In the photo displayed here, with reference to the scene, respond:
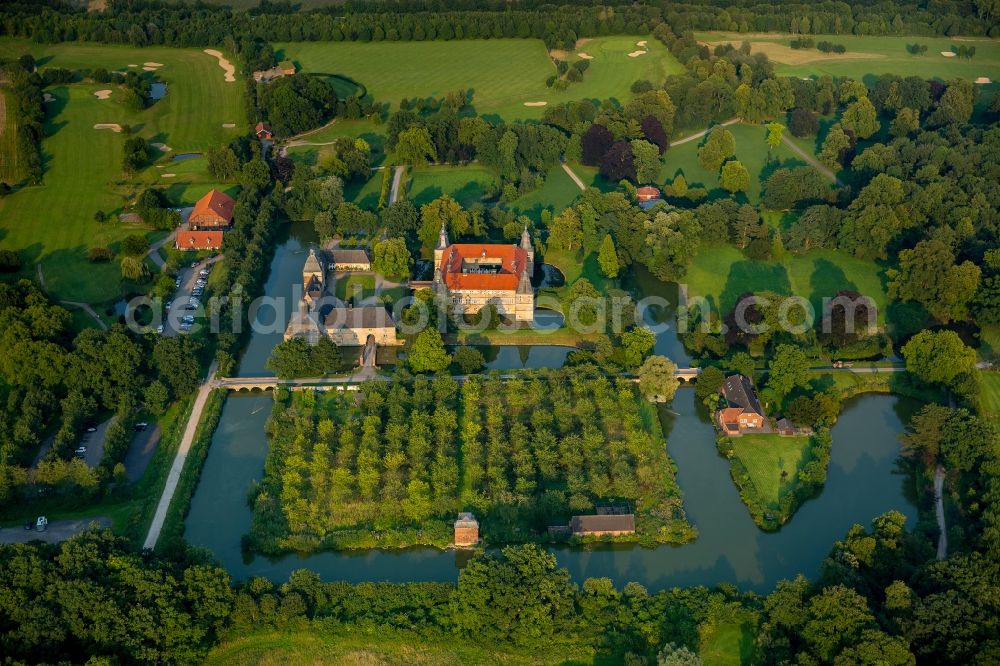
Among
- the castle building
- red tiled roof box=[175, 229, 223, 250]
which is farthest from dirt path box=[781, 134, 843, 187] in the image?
red tiled roof box=[175, 229, 223, 250]

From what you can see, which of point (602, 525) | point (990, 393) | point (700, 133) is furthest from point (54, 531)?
point (700, 133)

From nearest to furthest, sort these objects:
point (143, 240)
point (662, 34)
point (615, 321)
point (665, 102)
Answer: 1. point (615, 321)
2. point (143, 240)
3. point (665, 102)
4. point (662, 34)

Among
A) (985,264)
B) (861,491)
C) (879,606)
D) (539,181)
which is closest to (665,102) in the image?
(539,181)

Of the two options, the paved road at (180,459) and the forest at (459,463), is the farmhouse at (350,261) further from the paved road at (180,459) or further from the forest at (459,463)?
the forest at (459,463)

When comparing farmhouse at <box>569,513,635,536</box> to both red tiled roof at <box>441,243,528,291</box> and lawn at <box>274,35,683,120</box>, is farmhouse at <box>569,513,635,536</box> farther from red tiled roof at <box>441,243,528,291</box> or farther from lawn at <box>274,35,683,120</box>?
lawn at <box>274,35,683,120</box>

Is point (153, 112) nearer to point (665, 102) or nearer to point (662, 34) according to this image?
point (665, 102)

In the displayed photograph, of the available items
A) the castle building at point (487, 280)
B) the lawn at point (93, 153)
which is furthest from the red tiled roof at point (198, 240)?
the castle building at point (487, 280)
